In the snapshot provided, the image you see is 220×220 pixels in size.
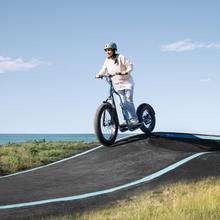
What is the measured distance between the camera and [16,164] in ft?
42.5

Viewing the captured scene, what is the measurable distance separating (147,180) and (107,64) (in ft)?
13.5

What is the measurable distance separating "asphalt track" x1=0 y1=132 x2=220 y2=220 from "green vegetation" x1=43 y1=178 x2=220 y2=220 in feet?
1.48

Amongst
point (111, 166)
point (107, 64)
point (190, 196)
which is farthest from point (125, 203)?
point (107, 64)

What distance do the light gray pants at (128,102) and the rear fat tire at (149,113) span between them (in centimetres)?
52

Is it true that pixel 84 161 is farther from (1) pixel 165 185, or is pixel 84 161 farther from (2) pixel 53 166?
(1) pixel 165 185

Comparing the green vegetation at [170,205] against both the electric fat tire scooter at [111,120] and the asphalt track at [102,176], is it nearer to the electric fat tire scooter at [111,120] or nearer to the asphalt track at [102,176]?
the asphalt track at [102,176]

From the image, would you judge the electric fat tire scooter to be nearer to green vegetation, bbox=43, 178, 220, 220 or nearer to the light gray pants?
the light gray pants

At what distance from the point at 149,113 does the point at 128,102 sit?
1154 millimetres

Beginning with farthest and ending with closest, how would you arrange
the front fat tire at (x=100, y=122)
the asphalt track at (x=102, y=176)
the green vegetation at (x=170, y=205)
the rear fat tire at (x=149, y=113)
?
the rear fat tire at (x=149, y=113)
the front fat tire at (x=100, y=122)
the asphalt track at (x=102, y=176)
the green vegetation at (x=170, y=205)

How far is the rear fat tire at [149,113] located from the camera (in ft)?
42.8

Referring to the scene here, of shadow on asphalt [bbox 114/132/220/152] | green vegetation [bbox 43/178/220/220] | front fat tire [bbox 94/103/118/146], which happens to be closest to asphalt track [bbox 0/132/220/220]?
shadow on asphalt [bbox 114/132/220/152]

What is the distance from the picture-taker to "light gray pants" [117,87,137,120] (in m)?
12.4

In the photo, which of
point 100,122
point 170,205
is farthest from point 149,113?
point 170,205

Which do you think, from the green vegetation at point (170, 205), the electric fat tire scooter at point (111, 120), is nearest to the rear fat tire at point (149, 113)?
the electric fat tire scooter at point (111, 120)
